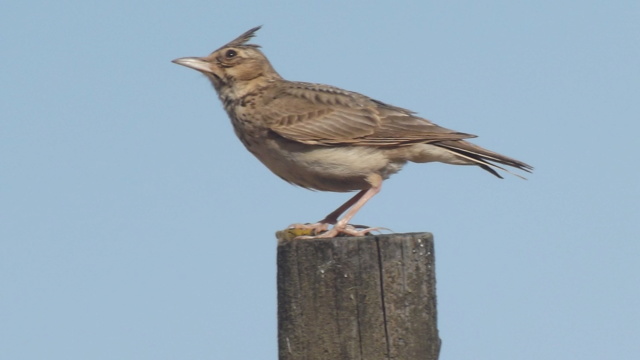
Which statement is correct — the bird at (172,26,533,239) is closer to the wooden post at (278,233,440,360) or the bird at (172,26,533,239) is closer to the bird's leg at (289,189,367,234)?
the bird's leg at (289,189,367,234)

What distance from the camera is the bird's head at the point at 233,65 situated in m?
9.38

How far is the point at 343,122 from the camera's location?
Answer: 8.70 meters

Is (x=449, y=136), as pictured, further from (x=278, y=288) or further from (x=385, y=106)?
(x=278, y=288)

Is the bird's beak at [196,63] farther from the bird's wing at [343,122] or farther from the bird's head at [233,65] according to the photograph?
the bird's wing at [343,122]

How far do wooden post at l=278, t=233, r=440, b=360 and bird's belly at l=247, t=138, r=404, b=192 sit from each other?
3139 mm

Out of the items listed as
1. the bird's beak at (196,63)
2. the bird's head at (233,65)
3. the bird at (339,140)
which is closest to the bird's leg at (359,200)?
the bird at (339,140)

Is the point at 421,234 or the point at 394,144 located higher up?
the point at 394,144

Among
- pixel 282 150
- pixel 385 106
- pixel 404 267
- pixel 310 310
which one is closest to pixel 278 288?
pixel 310 310

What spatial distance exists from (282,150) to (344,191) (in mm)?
704

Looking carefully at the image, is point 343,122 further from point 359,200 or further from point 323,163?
point 359,200

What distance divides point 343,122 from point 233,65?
138 cm

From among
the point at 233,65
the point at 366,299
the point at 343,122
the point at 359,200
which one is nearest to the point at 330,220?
the point at 359,200

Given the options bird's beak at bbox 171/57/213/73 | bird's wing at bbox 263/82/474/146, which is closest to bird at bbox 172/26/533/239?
bird's wing at bbox 263/82/474/146

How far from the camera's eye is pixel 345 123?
867 centimetres
